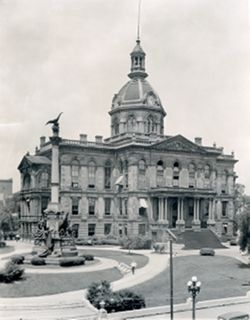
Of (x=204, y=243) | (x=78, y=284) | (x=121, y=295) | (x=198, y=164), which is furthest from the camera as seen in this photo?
(x=198, y=164)

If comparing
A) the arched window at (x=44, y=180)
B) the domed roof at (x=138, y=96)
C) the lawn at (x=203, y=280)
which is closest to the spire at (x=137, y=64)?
the domed roof at (x=138, y=96)

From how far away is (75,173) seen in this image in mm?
66125

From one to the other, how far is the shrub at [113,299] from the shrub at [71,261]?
38.1ft

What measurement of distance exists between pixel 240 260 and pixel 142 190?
2351 centimetres

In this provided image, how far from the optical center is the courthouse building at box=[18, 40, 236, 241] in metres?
65.8

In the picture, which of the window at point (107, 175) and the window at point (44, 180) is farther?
the window at point (107, 175)

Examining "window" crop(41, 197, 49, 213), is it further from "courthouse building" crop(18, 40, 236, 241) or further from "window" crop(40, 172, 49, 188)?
"window" crop(40, 172, 49, 188)

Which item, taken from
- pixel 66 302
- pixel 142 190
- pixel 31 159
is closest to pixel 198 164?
pixel 142 190

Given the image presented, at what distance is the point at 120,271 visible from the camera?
39312 millimetres

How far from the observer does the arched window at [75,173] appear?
65875 millimetres

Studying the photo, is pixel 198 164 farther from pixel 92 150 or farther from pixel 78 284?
pixel 78 284

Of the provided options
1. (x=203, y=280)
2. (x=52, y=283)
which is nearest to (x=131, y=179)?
(x=203, y=280)

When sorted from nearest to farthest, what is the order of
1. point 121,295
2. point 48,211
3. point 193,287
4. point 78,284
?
point 193,287 → point 121,295 → point 78,284 → point 48,211

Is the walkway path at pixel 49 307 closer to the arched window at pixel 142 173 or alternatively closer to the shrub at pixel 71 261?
the shrub at pixel 71 261
